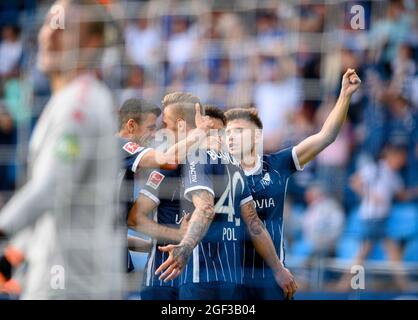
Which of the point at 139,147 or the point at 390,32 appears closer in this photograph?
the point at 139,147

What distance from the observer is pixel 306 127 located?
4.62m

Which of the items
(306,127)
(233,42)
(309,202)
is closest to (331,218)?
(309,202)

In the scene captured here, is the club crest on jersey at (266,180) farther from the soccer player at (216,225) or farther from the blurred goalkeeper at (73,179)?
the blurred goalkeeper at (73,179)

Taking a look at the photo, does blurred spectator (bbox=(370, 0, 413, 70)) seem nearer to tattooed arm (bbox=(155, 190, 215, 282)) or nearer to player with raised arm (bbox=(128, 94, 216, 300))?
player with raised arm (bbox=(128, 94, 216, 300))

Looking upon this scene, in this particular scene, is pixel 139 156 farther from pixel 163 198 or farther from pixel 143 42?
pixel 143 42

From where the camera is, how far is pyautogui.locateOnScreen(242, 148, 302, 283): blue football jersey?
3.57 m

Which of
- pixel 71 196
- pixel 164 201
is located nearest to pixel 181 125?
pixel 164 201

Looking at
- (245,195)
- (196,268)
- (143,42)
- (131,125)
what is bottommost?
(196,268)

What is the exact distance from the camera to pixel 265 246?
137 inches

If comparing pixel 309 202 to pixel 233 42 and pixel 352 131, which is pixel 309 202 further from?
pixel 233 42

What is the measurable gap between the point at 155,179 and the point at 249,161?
1.20 ft

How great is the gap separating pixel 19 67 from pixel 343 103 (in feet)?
7.44
